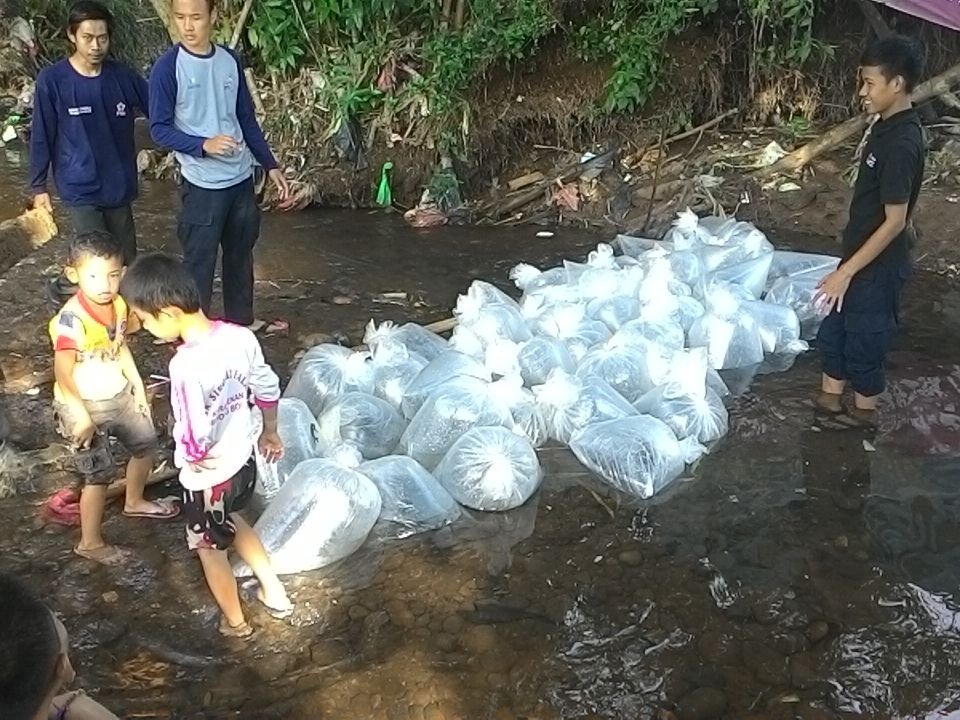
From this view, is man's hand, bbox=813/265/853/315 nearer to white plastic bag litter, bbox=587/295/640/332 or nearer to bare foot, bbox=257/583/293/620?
white plastic bag litter, bbox=587/295/640/332

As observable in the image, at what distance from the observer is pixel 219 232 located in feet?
14.6

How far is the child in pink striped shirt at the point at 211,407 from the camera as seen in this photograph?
2.64 meters

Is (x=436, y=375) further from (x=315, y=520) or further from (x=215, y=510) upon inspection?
(x=215, y=510)

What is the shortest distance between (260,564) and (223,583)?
0.16 metres

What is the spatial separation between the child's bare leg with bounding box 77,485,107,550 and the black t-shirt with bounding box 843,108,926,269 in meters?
2.98

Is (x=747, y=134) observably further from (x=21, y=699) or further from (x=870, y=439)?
(x=21, y=699)

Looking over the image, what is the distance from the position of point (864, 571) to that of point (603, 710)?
3.74 ft

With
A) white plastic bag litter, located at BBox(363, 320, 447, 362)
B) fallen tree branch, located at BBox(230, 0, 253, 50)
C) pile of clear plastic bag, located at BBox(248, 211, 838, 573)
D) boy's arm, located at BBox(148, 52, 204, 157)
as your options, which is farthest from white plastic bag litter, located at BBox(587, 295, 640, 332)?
fallen tree branch, located at BBox(230, 0, 253, 50)

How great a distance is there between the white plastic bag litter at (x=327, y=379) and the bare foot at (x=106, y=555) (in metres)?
1.03

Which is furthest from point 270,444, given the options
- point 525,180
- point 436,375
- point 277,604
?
point 525,180

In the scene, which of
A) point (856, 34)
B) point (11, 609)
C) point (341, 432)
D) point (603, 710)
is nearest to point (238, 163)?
point (341, 432)

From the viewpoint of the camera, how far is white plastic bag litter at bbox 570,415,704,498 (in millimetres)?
3791

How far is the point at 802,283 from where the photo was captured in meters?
5.30

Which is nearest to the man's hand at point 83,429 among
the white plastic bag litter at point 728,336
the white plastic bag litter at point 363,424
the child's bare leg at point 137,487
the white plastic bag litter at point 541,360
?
the child's bare leg at point 137,487
